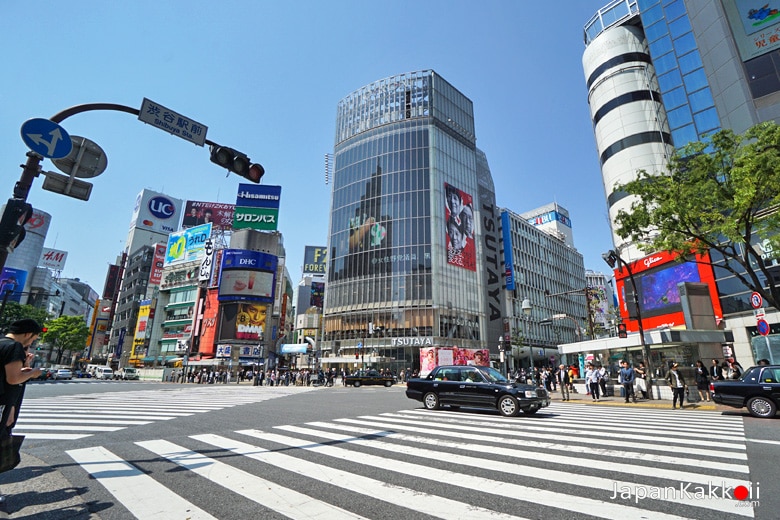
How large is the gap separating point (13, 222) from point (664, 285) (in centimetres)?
3566

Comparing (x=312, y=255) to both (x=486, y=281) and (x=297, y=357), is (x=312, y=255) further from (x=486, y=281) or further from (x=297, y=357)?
(x=486, y=281)

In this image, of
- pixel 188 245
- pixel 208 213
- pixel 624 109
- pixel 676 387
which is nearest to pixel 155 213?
pixel 208 213

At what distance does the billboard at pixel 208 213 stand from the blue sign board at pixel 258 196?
21103 mm

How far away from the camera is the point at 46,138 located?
5.45 meters

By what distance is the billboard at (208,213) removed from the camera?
83438 millimetres

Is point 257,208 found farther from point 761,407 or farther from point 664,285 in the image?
point 761,407

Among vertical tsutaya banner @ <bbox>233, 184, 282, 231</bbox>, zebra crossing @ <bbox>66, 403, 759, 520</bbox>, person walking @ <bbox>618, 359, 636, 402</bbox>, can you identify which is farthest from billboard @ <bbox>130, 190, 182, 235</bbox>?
person walking @ <bbox>618, 359, 636, 402</bbox>

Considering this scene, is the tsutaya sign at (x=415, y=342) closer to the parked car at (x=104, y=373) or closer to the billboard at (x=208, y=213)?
the parked car at (x=104, y=373)

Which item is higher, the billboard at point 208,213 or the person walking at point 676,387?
the billboard at point 208,213

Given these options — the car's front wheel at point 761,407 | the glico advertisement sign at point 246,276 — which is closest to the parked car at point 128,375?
the glico advertisement sign at point 246,276

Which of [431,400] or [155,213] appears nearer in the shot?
[431,400]

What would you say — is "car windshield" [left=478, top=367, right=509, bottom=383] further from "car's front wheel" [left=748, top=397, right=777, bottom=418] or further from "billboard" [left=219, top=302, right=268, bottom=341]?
"billboard" [left=219, top=302, right=268, bottom=341]

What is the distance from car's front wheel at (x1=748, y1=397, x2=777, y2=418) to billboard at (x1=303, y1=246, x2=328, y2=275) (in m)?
91.7

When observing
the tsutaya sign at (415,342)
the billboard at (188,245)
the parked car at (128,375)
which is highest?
the billboard at (188,245)
